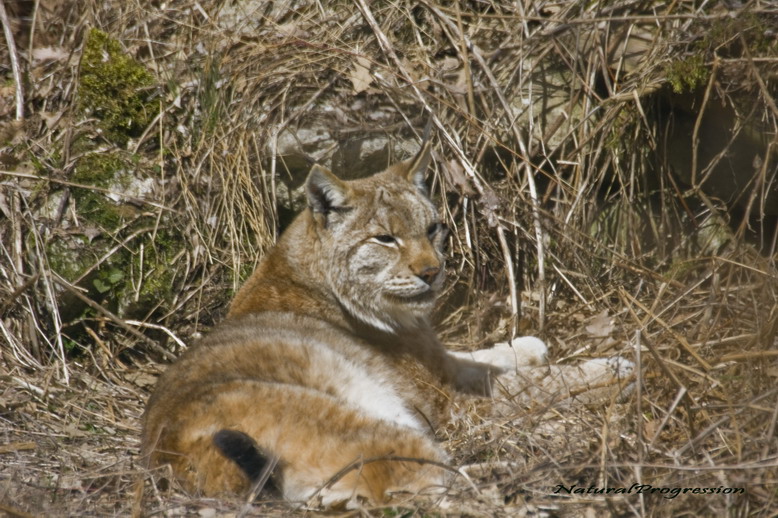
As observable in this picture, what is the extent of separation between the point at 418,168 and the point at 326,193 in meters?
0.66

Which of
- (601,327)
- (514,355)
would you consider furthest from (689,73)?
(514,355)

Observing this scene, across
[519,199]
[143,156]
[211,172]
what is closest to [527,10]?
[519,199]

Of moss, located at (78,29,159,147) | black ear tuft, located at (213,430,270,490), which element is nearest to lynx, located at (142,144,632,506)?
black ear tuft, located at (213,430,270,490)

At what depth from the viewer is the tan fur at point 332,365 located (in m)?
3.03

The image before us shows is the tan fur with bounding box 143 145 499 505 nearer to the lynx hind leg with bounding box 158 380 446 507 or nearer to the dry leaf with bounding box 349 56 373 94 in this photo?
the lynx hind leg with bounding box 158 380 446 507

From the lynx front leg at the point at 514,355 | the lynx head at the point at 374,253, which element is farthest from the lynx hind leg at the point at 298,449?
the lynx front leg at the point at 514,355

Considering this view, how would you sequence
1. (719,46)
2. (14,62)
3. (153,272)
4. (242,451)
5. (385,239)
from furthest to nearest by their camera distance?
(14,62), (153,272), (719,46), (385,239), (242,451)

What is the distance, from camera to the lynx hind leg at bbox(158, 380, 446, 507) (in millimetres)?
2951

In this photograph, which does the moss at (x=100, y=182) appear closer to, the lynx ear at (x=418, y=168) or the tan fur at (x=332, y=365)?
the tan fur at (x=332, y=365)

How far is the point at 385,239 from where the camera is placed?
4.39m

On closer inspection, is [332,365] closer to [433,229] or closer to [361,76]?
[433,229]

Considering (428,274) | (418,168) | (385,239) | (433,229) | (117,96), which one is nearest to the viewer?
(428,274)

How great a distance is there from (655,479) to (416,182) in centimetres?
231

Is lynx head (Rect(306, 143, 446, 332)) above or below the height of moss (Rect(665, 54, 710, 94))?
below
